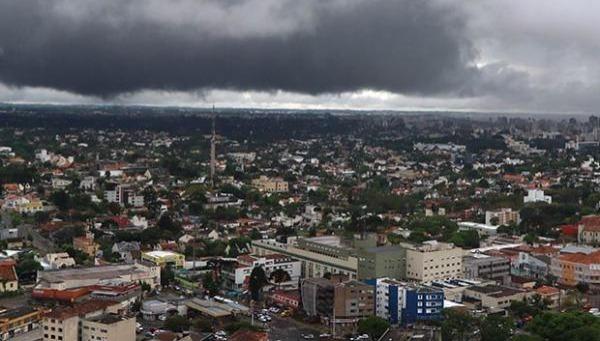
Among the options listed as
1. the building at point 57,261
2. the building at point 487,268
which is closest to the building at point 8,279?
the building at point 57,261

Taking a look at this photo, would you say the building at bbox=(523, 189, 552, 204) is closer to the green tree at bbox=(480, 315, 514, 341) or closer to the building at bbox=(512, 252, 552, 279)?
the building at bbox=(512, 252, 552, 279)

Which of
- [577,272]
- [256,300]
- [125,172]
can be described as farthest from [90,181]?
[577,272]

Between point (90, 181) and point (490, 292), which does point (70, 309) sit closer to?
point (490, 292)

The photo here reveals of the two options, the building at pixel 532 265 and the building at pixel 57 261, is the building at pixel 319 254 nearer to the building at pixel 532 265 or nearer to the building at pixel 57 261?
the building at pixel 532 265

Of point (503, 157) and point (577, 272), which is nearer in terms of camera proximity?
point (577, 272)

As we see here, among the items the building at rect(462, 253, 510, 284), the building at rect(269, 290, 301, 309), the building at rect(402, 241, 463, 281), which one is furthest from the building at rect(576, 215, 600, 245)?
the building at rect(269, 290, 301, 309)

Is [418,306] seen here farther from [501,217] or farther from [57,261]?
[501,217]
